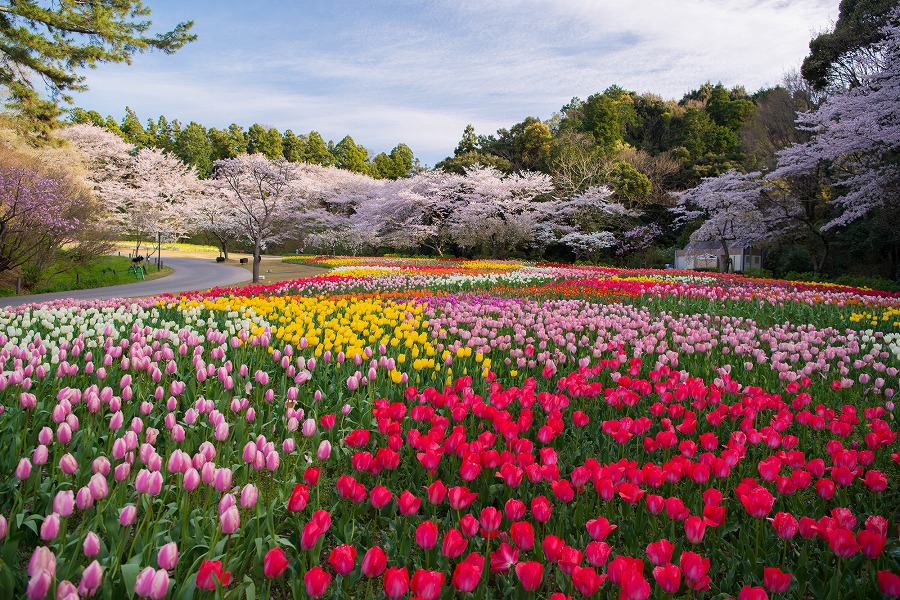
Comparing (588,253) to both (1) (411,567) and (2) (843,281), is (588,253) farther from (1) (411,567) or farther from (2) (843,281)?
(1) (411,567)

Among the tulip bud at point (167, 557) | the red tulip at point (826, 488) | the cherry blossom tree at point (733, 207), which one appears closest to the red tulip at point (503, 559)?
the tulip bud at point (167, 557)

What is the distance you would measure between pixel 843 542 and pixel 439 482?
121cm

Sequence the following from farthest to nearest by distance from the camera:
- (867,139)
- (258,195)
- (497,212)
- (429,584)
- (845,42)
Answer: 1. (258,195)
2. (497,212)
3. (845,42)
4. (867,139)
5. (429,584)

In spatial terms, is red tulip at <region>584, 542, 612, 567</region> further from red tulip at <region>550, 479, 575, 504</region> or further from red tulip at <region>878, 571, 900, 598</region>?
red tulip at <region>878, 571, 900, 598</region>

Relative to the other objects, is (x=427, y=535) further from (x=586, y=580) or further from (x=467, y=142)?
(x=467, y=142)

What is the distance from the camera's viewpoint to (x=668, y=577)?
1.38m

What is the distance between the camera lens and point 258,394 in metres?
3.51

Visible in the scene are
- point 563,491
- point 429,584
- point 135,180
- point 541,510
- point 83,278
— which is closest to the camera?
point 429,584

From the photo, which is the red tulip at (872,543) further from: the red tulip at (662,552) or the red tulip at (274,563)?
the red tulip at (274,563)

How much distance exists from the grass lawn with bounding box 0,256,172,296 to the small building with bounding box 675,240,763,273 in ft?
75.9

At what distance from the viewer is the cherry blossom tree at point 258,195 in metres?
19.7

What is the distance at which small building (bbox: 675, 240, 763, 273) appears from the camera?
2580 centimetres

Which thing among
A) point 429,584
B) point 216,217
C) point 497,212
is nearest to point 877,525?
point 429,584

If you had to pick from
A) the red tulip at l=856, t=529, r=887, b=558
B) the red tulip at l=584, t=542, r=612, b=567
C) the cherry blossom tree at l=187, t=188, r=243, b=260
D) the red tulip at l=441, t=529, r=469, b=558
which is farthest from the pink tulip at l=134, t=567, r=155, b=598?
the cherry blossom tree at l=187, t=188, r=243, b=260
